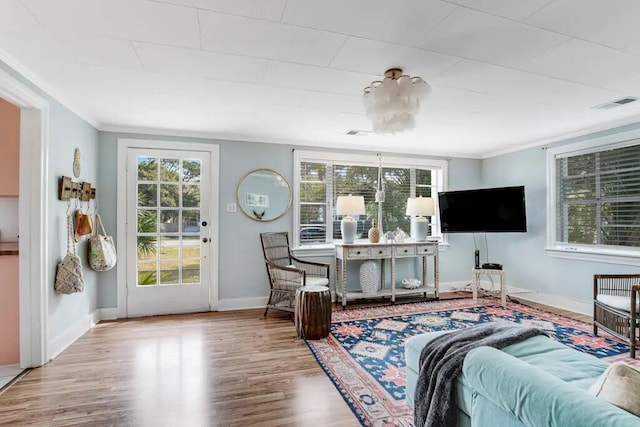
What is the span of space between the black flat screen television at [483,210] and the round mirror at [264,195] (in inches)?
93.8

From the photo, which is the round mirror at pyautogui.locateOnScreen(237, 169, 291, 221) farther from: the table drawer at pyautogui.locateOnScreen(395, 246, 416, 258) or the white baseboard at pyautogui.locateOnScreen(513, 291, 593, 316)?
the white baseboard at pyautogui.locateOnScreen(513, 291, 593, 316)

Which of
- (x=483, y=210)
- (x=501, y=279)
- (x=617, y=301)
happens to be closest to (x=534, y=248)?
(x=501, y=279)

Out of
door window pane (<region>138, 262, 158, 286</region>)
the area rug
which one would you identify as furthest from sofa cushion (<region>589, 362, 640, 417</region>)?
door window pane (<region>138, 262, 158, 286</region>)

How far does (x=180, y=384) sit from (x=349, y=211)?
2.77 metres

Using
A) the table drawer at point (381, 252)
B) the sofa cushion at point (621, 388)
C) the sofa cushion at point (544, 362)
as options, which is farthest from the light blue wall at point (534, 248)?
the sofa cushion at point (621, 388)

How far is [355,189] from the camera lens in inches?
192

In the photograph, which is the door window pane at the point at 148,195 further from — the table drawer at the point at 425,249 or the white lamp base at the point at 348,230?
the table drawer at the point at 425,249

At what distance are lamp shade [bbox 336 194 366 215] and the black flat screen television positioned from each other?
140 centimetres

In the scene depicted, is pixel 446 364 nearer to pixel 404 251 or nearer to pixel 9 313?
pixel 404 251

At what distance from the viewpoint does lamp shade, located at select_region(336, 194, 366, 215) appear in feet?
14.3

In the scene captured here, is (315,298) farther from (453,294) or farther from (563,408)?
(453,294)

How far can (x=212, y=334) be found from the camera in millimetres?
3271

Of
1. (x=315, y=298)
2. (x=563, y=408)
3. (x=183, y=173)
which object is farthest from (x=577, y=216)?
(x=183, y=173)

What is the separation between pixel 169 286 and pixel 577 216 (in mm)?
5224
